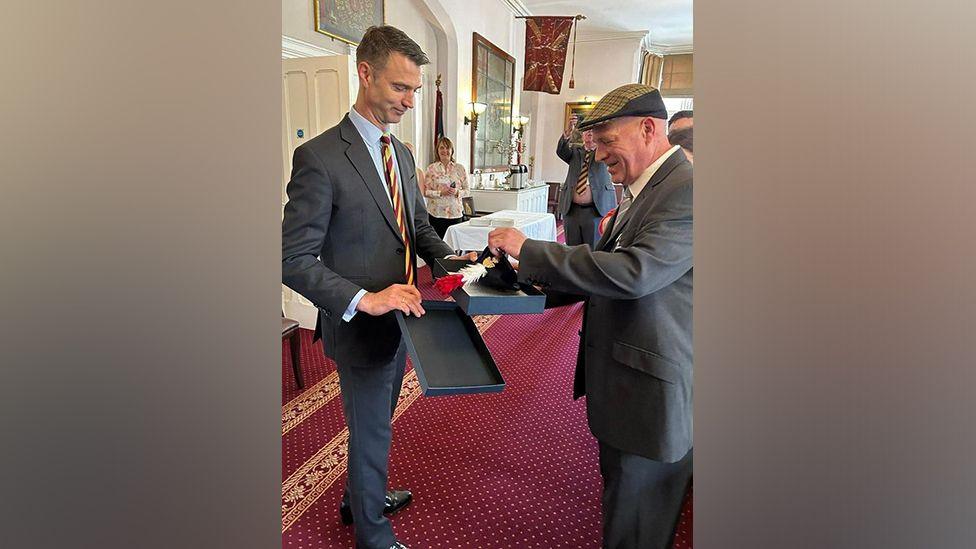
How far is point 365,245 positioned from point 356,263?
0.05 m

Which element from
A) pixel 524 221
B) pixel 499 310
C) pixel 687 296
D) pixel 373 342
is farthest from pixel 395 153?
pixel 524 221

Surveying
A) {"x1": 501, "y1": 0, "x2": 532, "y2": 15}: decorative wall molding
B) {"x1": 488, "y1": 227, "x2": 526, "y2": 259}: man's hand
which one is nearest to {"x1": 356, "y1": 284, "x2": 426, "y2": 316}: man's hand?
{"x1": 488, "y1": 227, "x2": 526, "y2": 259}: man's hand

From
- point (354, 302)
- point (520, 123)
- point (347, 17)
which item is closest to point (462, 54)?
point (347, 17)

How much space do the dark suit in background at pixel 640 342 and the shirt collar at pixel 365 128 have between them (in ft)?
1.60

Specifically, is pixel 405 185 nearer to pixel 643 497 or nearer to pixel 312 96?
pixel 643 497

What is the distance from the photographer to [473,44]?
6211 millimetres

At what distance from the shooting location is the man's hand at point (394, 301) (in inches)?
40.6

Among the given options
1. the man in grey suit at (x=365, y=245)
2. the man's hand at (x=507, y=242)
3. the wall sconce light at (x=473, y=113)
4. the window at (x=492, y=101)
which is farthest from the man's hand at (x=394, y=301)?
the window at (x=492, y=101)

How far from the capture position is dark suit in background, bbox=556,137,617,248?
145 inches
